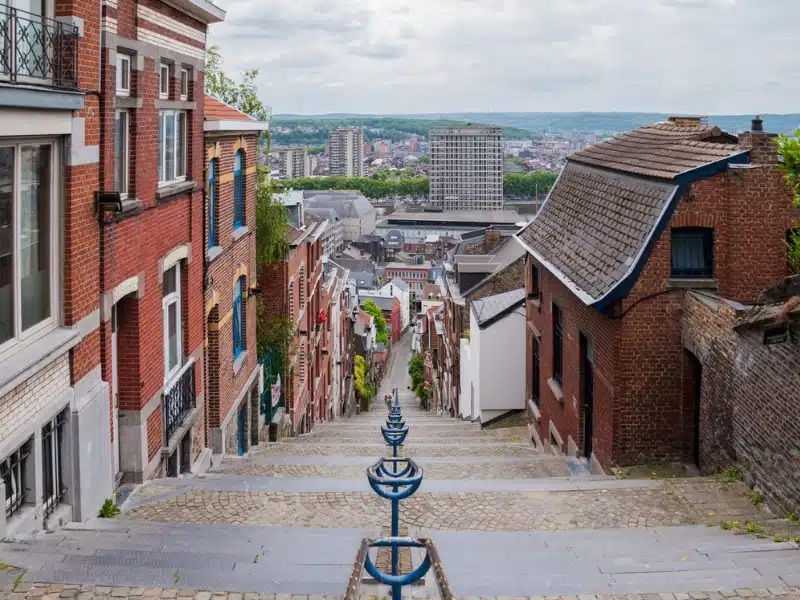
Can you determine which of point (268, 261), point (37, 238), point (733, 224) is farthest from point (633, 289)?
point (268, 261)

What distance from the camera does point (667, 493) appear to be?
1216 centimetres

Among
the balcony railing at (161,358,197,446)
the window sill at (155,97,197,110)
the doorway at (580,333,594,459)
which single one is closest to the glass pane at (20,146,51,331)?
the window sill at (155,97,197,110)

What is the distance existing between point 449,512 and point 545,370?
11133 mm

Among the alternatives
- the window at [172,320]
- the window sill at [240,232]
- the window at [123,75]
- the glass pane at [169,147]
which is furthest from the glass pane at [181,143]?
the window sill at [240,232]

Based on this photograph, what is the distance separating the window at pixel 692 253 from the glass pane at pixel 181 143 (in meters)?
8.18

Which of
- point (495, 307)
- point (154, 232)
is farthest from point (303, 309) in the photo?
point (154, 232)

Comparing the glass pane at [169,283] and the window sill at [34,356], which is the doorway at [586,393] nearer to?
the glass pane at [169,283]

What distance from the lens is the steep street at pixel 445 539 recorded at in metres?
A: 7.61

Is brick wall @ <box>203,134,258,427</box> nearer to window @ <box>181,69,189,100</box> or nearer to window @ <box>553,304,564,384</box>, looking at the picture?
window @ <box>181,69,189,100</box>

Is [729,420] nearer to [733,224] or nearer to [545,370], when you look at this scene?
[733,224]

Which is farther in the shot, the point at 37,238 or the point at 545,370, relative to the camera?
the point at 545,370

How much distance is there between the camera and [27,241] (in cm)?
901

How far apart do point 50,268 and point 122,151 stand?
2.99 meters

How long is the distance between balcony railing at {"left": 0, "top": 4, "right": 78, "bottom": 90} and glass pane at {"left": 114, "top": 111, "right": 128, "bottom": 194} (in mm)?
2290
